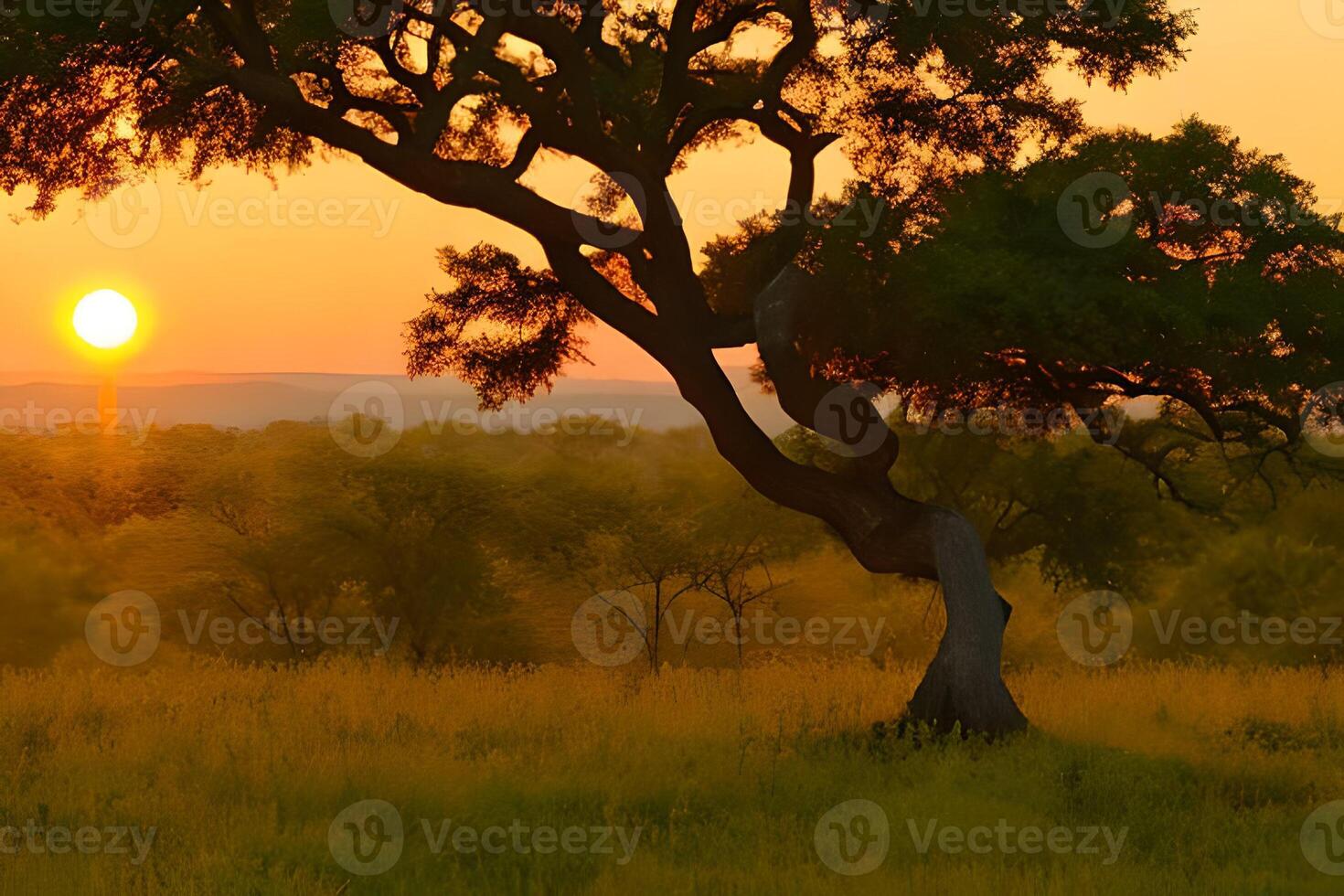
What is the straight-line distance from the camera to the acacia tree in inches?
648

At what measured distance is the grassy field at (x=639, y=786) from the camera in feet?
32.9

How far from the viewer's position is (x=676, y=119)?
1962 cm

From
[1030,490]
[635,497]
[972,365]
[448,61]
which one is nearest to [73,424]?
[635,497]

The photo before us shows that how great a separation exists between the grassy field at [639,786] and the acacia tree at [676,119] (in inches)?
92.5

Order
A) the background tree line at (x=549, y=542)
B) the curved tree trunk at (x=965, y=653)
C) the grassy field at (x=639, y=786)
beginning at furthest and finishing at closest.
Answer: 1. the background tree line at (x=549, y=542)
2. the curved tree trunk at (x=965, y=653)
3. the grassy field at (x=639, y=786)

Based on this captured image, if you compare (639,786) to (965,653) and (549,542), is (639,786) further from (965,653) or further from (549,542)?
(549,542)

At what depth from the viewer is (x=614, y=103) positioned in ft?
58.4

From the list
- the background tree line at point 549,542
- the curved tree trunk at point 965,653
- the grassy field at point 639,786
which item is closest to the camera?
the grassy field at point 639,786

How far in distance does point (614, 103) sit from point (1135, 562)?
1084 inches

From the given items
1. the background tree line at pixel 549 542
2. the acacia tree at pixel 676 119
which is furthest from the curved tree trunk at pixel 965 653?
the background tree line at pixel 549 542

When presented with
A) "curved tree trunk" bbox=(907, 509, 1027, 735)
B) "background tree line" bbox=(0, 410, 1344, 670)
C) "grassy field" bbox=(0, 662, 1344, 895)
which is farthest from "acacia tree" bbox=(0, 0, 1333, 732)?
"background tree line" bbox=(0, 410, 1344, 670)

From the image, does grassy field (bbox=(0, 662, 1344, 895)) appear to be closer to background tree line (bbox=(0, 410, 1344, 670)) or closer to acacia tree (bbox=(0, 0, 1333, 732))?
acacia tree (bbox=(0, 0, 1333, 732))

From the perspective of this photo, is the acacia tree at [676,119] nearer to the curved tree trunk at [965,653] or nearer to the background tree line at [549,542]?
the curved tree trunk at [965,653]

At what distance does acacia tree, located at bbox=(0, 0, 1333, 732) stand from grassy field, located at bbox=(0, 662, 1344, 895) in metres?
2.35
